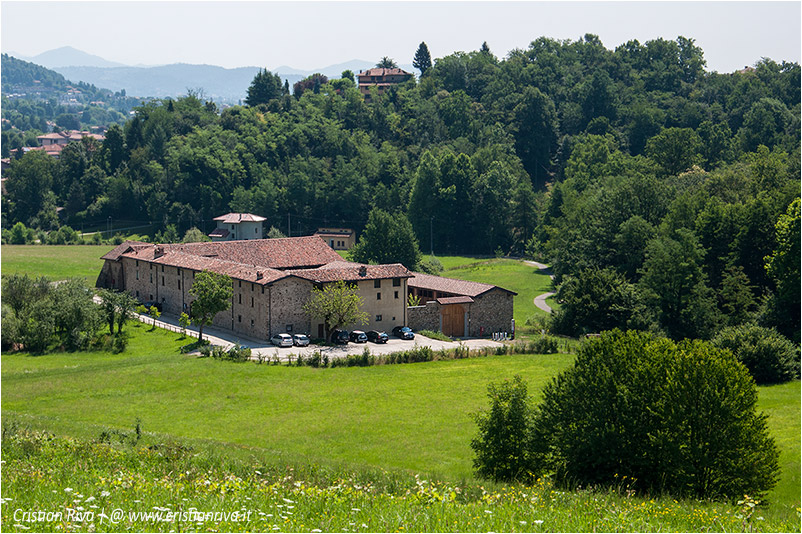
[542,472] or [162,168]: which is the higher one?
[162,168]

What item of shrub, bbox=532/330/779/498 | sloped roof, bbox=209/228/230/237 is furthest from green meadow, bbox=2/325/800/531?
sloped roof, bbox=209/228/230/237

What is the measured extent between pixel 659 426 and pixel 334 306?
29.7 metres

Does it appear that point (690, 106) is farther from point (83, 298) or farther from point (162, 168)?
point (83, 298)

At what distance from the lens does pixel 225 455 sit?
86.6 feet

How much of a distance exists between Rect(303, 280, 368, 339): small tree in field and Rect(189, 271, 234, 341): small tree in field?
16.1 ft

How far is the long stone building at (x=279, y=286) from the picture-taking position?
53.9 metres

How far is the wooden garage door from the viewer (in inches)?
2303

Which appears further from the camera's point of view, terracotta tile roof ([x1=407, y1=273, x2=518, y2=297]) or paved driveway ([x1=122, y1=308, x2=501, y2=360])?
terracotta tile roof ([x1=407, y1=273, x2=518, y2=297])

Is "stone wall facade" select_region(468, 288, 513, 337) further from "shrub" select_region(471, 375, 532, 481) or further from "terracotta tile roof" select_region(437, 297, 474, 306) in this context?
"shrub" select_region(471, 375, 532, 481)

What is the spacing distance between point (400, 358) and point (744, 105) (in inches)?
4331

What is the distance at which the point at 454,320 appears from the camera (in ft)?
193

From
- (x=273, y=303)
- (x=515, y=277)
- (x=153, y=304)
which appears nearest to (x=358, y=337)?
(x=273, y=303)

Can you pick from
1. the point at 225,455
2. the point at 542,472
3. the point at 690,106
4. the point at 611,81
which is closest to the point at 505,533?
the point at 542,472

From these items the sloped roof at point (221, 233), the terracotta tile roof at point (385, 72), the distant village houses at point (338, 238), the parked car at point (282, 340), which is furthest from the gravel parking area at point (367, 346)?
the terracotta tile roof at point (385, 72)
